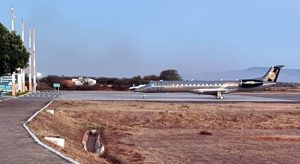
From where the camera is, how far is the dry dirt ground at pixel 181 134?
1991 centimetres

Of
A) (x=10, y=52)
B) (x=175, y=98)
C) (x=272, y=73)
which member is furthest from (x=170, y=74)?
(x=10, y=52)

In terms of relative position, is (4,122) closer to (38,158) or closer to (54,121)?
(54,121)

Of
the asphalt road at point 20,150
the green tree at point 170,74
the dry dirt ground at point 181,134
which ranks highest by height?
the green tree at point 170,74

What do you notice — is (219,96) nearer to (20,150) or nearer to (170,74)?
(20,150)

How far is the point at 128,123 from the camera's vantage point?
34562mm

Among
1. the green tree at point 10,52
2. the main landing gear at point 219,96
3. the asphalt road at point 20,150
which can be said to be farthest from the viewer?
the main landing gear at point 219,96

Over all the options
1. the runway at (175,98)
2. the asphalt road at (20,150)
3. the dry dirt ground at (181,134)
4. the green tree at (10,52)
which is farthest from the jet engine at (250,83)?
the asphalt road at (20,150)

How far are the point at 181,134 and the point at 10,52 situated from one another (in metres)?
14.0

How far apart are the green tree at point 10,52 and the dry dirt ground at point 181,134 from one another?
510 centimetres

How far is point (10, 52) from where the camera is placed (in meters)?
36.7

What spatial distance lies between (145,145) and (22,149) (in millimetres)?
10159

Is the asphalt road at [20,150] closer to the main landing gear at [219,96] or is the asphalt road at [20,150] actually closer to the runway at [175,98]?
the runway at [175,98]

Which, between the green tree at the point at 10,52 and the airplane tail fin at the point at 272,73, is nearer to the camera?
the green tree at the point at 10,52

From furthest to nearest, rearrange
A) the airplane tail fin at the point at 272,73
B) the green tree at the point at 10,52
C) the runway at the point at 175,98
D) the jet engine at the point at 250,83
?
the airplane tail fin at the point at 272,73, the jet engine at the point at 250,83, the runway at the point at 175,98, the green tree at the point at 10,52
